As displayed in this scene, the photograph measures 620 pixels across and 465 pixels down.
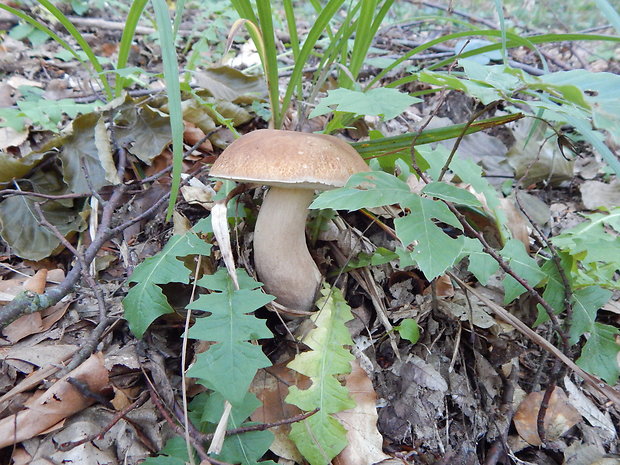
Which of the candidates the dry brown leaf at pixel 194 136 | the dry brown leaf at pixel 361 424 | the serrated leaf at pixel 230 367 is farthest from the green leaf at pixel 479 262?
the dry brown leaf at pixel 194 136

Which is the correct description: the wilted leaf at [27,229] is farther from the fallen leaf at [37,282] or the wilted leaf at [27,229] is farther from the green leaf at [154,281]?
the green leaf at [154,281]

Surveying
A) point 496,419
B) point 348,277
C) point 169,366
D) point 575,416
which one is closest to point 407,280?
point 348,277

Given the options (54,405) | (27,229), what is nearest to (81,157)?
(27,229)

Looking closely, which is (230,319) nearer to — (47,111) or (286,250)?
(286,250)

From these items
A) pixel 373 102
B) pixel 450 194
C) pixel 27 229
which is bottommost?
pixel 27 229

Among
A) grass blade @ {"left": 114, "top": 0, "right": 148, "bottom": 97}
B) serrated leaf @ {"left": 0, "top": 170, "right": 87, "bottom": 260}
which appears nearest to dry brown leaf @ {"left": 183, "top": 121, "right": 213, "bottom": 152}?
grass blade @ {"left": 114, "top": 0, "right": 148, "bottom": 97}

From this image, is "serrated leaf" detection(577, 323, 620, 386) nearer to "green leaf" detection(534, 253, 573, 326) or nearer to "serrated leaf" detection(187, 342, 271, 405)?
"green leaf" detection(534, 253, 573, 326)

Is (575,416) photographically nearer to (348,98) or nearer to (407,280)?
(407,280)
